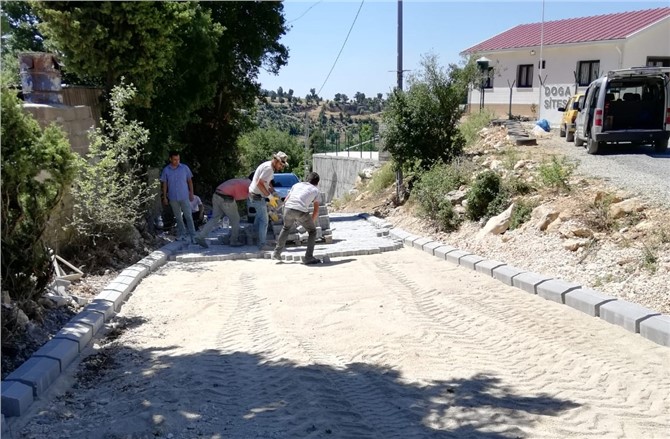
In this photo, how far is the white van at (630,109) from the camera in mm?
14523

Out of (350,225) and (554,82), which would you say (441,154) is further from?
(554,82)

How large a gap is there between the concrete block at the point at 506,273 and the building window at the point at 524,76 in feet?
81.9

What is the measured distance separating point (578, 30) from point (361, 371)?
95.5 ft

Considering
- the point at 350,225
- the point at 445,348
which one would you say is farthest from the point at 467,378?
the point at 350,225

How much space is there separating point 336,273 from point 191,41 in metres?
6.91

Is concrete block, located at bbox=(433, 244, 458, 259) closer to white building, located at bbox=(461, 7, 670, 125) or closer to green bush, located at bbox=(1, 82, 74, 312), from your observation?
green bush, located at bbox=(1, 82, 74, 312)

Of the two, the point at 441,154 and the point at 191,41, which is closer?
the point at 191,41

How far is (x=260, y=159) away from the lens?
54.1 meters

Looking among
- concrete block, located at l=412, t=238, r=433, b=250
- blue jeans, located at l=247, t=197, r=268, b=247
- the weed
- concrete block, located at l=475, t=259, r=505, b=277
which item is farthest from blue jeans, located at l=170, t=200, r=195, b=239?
the weed

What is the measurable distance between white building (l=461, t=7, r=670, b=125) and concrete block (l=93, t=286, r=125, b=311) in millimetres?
19472

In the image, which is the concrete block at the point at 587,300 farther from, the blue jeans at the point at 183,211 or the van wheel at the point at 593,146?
the van wheel at the point at 593,146

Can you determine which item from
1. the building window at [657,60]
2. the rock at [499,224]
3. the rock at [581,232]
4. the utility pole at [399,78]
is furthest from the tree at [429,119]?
the building window at [657,60]

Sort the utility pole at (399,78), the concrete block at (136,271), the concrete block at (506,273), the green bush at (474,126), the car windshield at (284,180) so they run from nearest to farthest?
the concrete block at (506,273)
the concrete block at (136,271)
the utility pole at (399,78)
the car windshield at (284,180)
the green bush at (474,126)

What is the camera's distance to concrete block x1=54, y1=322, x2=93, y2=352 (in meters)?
5.69
